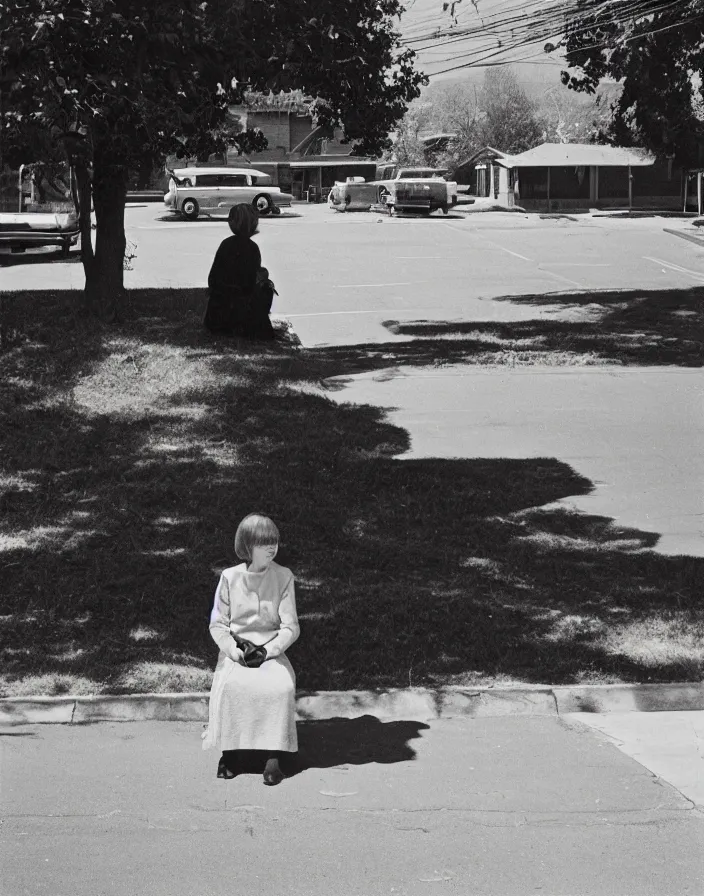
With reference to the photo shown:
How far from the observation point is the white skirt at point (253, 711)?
5.43 m

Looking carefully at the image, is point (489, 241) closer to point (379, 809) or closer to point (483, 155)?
point (483, 155)

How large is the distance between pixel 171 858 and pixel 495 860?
3.94ft

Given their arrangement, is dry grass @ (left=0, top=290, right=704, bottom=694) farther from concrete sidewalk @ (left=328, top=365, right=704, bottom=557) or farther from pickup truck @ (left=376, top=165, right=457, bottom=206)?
pickup truck @ (left=376, top=165, right=457, bottom=206)

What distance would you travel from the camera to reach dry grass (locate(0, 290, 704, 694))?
695 cm

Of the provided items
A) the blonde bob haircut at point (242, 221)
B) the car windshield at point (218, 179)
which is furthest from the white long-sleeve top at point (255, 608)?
the car windshield at point (218, 179)

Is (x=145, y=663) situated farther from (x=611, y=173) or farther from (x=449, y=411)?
(x=611, y=173)

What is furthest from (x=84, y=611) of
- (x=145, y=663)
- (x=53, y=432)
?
(x=53, y=432)

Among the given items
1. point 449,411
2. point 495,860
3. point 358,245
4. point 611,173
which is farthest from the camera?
point 611,173

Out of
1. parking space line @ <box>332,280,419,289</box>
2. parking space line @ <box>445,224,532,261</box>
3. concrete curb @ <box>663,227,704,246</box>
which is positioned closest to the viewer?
parking space line @ <box>332,280,419,289</box>

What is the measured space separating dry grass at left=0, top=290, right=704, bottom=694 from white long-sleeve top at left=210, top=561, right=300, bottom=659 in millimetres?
1141

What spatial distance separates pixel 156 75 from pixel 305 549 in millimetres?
4273

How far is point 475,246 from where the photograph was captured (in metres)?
39.2

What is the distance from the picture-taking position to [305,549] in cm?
877

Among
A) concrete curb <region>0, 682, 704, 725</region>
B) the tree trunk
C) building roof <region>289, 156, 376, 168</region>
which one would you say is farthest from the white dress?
building roof <region>289, 156, 376, 168</region>
